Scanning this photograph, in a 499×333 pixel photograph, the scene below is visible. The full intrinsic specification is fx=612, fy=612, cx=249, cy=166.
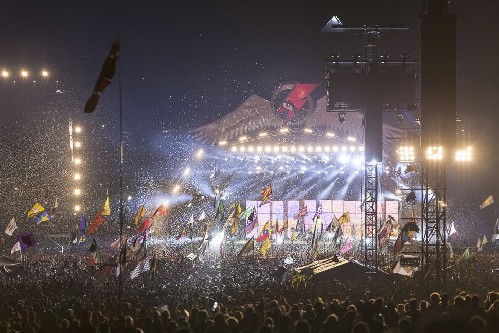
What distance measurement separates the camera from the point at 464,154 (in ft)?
84.8

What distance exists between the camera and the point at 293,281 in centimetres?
2114

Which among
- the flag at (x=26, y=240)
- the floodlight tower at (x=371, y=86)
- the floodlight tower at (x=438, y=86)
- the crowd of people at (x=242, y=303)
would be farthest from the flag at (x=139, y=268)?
the floodlight tower at (x=371, y=86)

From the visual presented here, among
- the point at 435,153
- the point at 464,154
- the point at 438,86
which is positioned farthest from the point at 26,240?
the point at 464,154

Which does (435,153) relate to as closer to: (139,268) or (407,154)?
(139,268)

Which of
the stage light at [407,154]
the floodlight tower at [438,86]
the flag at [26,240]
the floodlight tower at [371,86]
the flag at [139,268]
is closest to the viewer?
the floodlight tower at [438,86]

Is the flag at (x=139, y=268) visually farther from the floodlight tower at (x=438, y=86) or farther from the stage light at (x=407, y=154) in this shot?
the stage light at (x=407, y=154)

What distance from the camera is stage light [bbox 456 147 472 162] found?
81.4ft

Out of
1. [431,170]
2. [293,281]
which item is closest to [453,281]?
[431,170]

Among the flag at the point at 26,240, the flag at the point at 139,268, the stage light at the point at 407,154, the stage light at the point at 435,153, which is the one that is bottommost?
the flag at the point at 139,268

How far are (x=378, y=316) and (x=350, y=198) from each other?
5207 centimetres

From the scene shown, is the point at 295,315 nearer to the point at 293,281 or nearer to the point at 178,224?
the point at 293,281

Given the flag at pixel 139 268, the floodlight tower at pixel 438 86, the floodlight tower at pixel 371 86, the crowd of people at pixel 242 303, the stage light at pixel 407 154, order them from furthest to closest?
the floodlight tower at pixel 371 86 → the stage light at pixel 407 154 → the flag at pixel 139 268 → the floodlight tower at pixel 438 86 → the crowd of people at pixel 242 303

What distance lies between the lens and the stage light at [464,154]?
24.8 meters

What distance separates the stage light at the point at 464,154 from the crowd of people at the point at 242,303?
4426mm
